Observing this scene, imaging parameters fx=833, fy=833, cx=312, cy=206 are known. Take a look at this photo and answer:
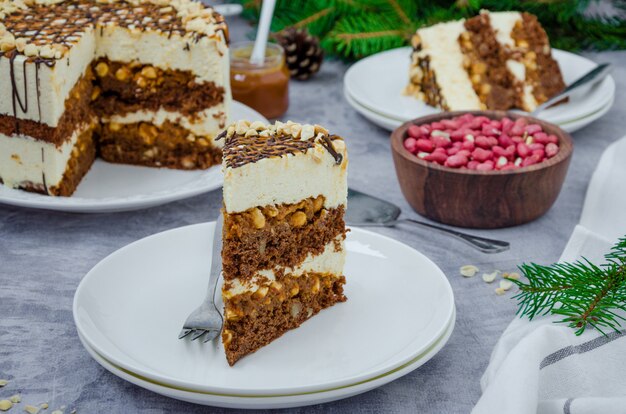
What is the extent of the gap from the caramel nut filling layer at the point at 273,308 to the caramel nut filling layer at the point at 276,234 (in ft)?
0.21

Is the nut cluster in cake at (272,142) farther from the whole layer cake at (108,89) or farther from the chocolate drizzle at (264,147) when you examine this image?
the whole layer cake at (108,89)

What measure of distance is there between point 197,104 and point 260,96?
1.53 ft

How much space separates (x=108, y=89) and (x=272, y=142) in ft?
4.48

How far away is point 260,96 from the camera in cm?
367

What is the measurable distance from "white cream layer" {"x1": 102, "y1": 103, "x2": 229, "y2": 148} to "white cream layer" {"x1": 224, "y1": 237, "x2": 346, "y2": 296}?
111 centimetres

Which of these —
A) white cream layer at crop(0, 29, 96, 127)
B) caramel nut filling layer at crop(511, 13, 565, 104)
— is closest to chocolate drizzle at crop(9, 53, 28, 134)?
white cream layer at crop(0, 29, 96, 127)

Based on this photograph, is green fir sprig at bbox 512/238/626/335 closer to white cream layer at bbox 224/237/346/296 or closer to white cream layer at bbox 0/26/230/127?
white cream layer at bbox 224/237/346/296

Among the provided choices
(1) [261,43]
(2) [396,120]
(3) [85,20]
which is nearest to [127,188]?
(3) [85,20]

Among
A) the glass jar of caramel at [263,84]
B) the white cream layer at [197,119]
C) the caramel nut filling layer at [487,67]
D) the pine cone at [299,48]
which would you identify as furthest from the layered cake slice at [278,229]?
the pine cone at [299,48]

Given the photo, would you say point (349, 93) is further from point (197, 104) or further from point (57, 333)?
point (57, 333)

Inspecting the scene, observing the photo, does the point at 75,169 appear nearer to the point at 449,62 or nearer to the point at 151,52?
the point at 151,52

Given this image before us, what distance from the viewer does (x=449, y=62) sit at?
3.60 meters

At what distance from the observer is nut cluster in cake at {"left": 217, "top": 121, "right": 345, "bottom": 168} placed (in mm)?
2084

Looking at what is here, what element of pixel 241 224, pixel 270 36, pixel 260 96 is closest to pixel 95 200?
pixel 241 224
